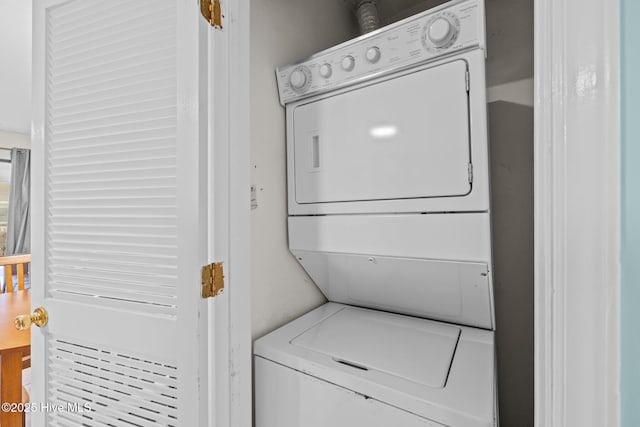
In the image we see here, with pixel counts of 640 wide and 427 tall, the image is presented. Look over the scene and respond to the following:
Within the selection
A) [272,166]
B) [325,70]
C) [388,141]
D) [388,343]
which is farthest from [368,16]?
[388,343]

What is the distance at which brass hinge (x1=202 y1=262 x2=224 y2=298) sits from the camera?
109 cm

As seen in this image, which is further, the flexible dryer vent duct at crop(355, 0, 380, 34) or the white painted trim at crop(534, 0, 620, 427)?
the flexible dryer vent duct at crop(355, 0, 380, 34)

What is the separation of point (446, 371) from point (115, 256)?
1.33m

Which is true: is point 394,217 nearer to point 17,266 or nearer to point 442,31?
point 442,31

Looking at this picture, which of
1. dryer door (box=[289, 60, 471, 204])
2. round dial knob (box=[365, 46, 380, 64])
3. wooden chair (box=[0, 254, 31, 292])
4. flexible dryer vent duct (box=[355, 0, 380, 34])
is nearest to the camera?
dryer door (box=[289, 60, 471, 204])

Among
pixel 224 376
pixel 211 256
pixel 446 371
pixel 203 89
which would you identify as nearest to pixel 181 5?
pixel 203 89

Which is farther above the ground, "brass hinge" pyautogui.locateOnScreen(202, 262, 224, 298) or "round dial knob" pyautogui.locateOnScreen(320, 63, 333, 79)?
"round dial knob" pyautogui.locateOnScreen(320, 63, 333, 79)

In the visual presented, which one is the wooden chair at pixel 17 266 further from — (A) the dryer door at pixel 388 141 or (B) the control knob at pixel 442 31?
(B) the control knob at pixel 442 31

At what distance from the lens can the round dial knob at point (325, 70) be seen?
1.42 m

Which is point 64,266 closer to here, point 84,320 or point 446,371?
point 84,320

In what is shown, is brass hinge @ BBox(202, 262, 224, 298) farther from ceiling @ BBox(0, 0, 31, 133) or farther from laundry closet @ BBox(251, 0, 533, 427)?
ceiling @ BBox(0, 0, 31, 133)

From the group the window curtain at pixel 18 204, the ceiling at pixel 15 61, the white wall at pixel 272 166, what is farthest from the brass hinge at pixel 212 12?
the window curtain at pixel 18 204

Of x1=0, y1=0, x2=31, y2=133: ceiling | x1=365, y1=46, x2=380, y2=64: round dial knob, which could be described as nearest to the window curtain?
x1=0, y1=0, x2=31, y2=133: ceiling

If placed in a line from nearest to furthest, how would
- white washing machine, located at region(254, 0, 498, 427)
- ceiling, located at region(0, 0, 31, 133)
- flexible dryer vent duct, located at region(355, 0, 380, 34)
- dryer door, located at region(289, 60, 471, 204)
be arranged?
1. white washing machine, located at region(254, 0, 498, 427)
2. dryer door, located at region(289, 60, 471, 204)
3. flexible dryer vent duct, located at region(355, 0, 380, 34)
4. ceiling, located at region(0, 0, 31, 133)
